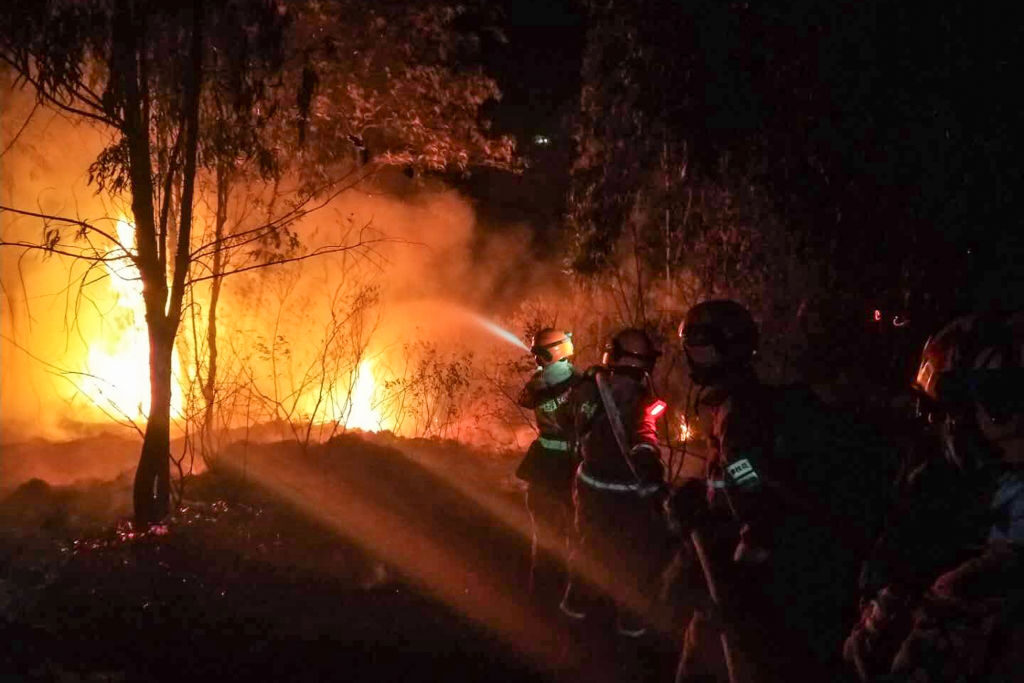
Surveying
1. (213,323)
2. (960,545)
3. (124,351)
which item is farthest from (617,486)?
(124,351)

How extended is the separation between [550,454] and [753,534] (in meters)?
2.47

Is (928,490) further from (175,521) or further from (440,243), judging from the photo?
(440,243)

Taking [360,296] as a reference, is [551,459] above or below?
below

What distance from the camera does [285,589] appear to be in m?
5.24

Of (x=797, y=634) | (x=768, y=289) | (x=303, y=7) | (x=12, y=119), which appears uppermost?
(x=303, y=7)

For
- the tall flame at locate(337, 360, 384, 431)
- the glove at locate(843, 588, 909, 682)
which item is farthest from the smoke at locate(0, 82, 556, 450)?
the glove at locate(843, 588, 909, 682)

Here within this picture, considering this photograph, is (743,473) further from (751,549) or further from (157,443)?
(157,443)

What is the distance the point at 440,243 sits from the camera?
13250 millimetres

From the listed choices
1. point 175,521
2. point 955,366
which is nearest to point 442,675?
point 175,521

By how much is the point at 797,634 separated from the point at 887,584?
389 mm

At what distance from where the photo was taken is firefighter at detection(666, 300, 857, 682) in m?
3.05

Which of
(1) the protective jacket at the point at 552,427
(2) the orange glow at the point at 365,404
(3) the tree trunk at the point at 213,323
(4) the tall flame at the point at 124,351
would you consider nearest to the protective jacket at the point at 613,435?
(1) the protective jacket at the point at 552,427

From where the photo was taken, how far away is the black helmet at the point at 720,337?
330 centimetres

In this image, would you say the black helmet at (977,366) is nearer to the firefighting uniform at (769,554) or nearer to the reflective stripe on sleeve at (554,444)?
the firefighting uniform at (769,554)
